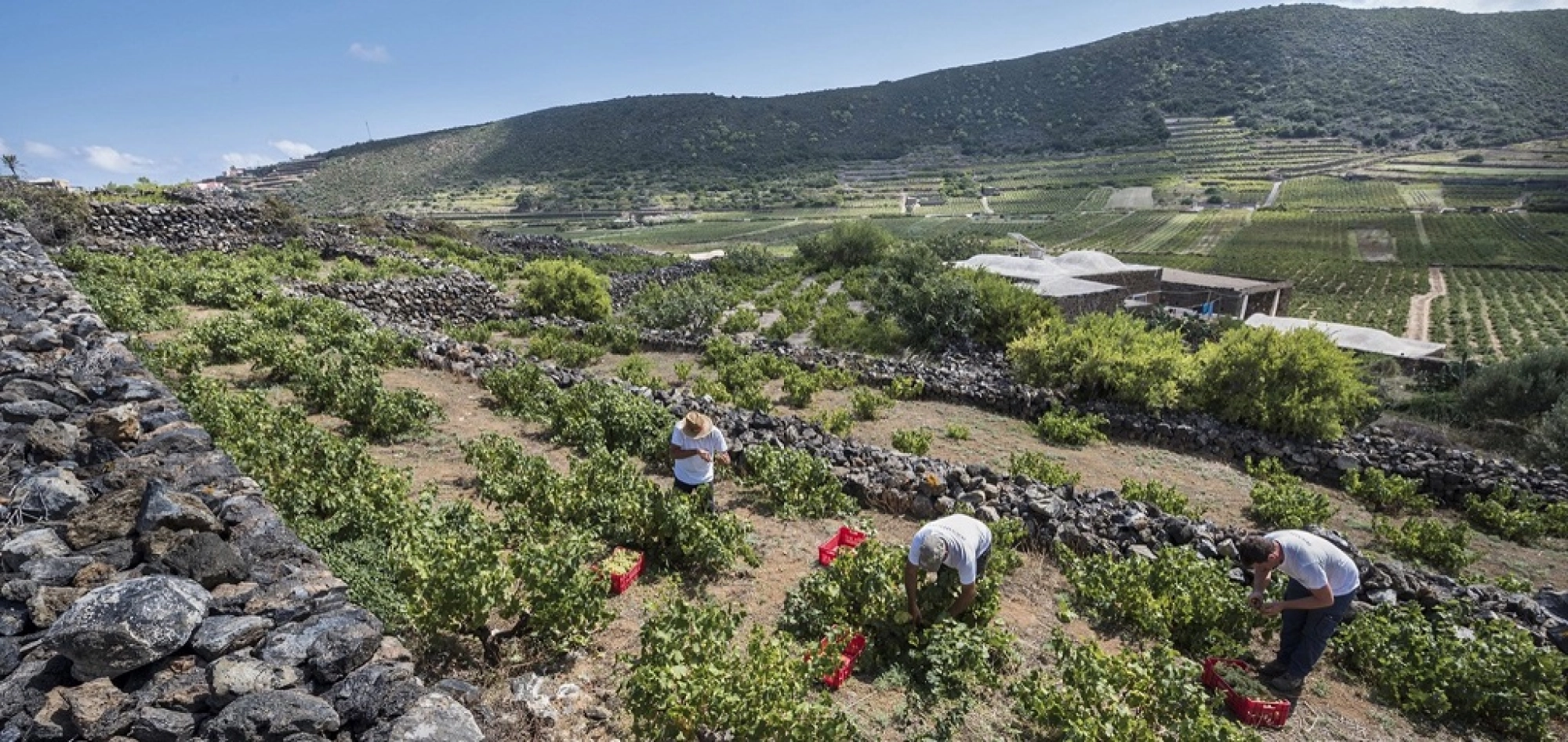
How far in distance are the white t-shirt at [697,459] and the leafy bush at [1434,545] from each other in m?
9.19

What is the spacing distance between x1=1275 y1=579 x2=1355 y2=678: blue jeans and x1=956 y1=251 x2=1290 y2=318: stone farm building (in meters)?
19.9

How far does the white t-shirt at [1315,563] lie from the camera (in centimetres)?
568

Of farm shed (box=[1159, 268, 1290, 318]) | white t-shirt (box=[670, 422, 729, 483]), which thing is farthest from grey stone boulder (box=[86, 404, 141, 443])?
→ farm shed (box=[1159, 268, 1290, 318])

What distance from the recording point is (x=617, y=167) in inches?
4545

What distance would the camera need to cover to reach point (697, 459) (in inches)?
295

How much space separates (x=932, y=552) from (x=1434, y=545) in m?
8.23

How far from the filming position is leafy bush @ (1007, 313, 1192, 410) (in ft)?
47.0

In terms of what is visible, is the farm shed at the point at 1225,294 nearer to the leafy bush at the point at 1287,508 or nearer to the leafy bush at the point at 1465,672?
the leafy bush at the point at 1287,508

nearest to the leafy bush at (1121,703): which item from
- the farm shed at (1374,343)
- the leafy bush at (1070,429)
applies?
the leafy bush at (1070,429)

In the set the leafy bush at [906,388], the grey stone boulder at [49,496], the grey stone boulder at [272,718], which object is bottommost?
the leafy bush at [906,388]

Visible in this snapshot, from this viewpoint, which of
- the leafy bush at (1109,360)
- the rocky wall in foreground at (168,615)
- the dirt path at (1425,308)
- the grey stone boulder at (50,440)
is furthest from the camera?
the dirt path at (1425,308)

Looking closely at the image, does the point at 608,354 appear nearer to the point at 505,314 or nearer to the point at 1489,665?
the point at 505,314

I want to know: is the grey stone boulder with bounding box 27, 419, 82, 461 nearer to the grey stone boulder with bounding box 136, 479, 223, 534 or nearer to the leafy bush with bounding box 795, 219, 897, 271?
the grey stone boulder with bounding box 136, 479, 223, 534

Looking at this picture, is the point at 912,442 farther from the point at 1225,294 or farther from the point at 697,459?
the point at 1225,294
